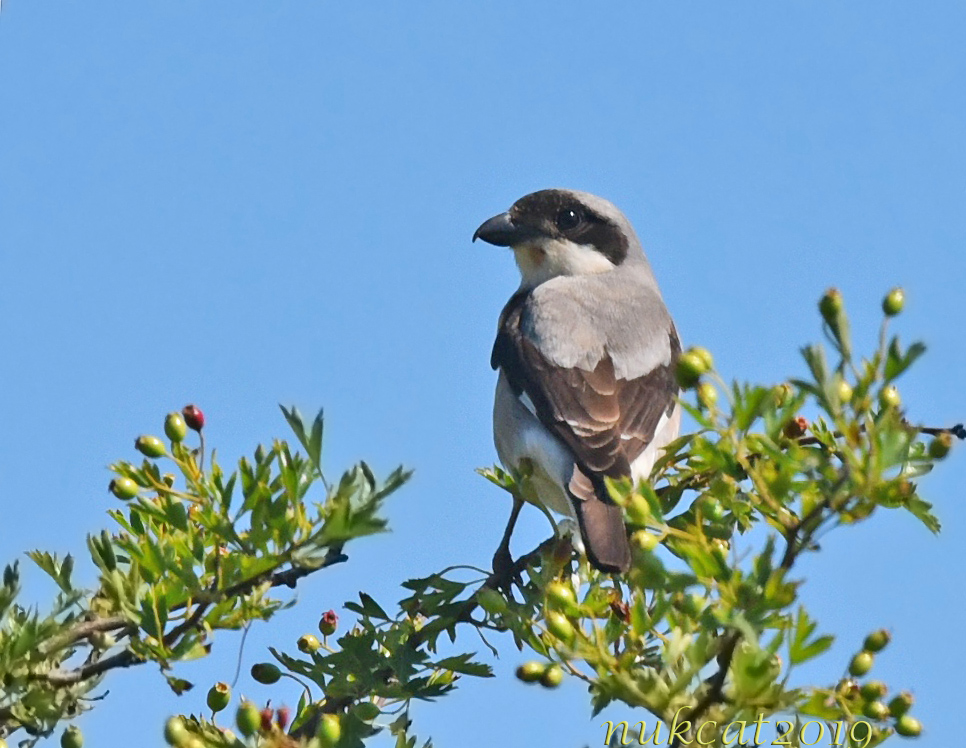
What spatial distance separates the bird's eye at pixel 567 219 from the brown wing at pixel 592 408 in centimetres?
112

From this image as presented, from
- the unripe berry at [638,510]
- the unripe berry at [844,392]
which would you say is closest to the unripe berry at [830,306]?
the unripe berry at [844,392]

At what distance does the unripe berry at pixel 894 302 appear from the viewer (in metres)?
2.29

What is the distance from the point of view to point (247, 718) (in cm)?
233

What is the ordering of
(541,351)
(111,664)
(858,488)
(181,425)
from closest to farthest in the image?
(858,488) < (111,664) < (181,425) < (541,351)

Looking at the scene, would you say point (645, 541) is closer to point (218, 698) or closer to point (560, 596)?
point (560, 596)

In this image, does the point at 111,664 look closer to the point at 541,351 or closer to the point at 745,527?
the point at 745,527

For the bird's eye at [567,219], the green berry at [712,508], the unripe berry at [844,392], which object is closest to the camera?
the unripe berry at [844,392]

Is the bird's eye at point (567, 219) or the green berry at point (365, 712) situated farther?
the bird's eye at point (567, 219)

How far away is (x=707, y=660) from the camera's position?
208 centimetres

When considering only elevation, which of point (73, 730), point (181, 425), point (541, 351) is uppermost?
point (541, 351)

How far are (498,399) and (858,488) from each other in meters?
2.91

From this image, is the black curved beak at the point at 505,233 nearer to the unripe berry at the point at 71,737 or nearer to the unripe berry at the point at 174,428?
the unripe berry at the point at 174,428

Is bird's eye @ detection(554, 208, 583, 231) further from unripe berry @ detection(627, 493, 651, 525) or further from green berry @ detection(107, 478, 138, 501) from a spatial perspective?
unripe berry @ detection(627, 493, 651, 525)

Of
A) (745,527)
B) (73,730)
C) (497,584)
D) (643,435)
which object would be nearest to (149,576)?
(73,730)
